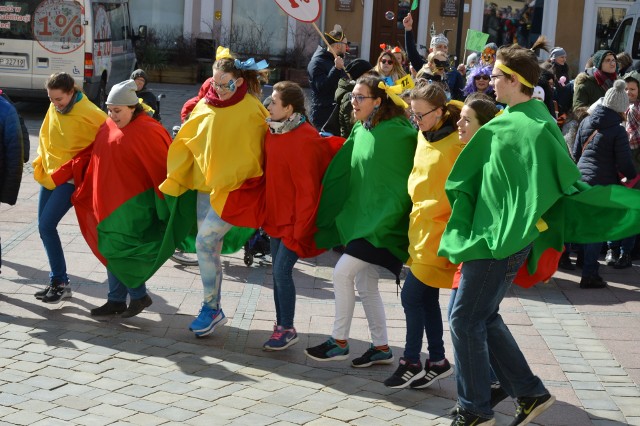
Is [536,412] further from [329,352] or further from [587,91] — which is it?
[587,91]

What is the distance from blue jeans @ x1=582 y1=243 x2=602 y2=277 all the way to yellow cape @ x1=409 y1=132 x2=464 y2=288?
325cm

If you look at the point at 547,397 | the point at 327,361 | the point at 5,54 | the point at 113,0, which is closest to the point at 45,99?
the point at 5,54

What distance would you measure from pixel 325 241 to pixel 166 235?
3.56 ft

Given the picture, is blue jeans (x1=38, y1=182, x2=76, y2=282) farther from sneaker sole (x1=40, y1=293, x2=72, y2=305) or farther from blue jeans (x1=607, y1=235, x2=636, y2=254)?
blue jeans (x1=607, y1=235, x2=636, y2=254)

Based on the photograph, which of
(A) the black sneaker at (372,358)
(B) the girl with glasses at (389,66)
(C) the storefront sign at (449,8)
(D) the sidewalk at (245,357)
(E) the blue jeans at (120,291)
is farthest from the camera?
(C) the storefront sign at (449,8)

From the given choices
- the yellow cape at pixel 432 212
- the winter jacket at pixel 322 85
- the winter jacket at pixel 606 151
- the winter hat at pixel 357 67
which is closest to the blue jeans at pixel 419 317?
the yellow cape at pixel 432 212

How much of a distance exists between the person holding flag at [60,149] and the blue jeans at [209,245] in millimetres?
1179

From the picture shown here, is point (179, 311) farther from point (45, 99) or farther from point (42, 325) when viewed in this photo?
point (45, 99)

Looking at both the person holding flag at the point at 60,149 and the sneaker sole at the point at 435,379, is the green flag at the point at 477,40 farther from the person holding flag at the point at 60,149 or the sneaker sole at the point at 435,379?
the sneaker sole at the point at 435,379

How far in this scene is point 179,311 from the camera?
7906mm

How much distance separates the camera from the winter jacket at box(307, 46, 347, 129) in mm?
11172

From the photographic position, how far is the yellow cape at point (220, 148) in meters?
→ 7.00

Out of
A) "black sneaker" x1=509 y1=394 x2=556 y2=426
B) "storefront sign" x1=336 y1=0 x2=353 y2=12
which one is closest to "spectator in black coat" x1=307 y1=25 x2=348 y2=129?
"black sneaker" x1=509 y1=394 x2=556 y2=426

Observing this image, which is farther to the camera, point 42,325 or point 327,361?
point 42,325
